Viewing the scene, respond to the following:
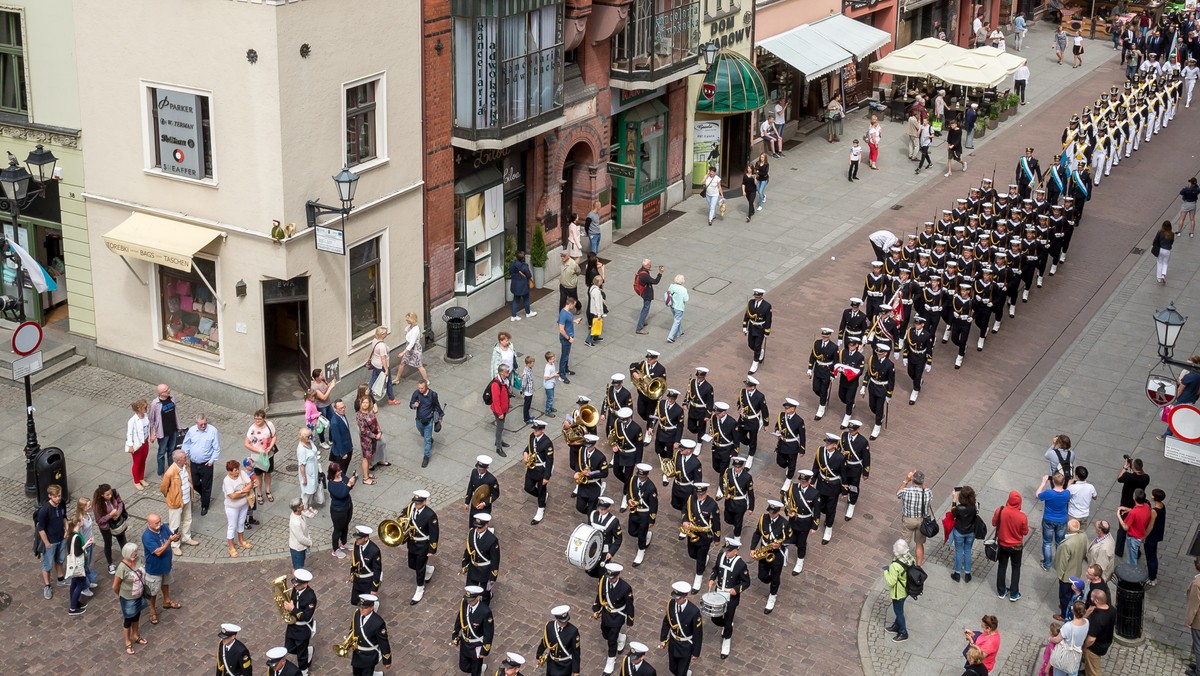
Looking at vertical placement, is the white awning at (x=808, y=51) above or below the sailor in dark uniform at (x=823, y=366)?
above

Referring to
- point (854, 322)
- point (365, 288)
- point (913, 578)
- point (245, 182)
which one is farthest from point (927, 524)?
point (245, 182)

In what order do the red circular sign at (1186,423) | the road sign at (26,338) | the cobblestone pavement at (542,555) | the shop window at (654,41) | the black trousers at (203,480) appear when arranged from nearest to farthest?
the cobblestone pavement at (542,555) < the red circular sign at (1186,423) < the road sign at (26,338) < the black trousers at (203,480) < the shop window at (654,41)

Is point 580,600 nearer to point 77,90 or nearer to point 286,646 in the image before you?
point 286,646

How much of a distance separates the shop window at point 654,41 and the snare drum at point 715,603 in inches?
688

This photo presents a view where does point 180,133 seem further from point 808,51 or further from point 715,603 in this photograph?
point 808,51

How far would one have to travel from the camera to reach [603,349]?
96.4 ft

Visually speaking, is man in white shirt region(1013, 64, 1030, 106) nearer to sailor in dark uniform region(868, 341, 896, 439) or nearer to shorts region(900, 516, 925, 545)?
sailor in dark uniform region(868, 341, 896, 439)

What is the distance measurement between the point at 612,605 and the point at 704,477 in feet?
20.3

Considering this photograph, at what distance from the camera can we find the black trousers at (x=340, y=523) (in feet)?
69.9

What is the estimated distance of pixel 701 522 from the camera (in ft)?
68.1

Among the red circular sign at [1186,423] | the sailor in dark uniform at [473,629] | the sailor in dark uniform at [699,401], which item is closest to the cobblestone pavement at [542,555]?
the sailor in dark uniform at [473,629]

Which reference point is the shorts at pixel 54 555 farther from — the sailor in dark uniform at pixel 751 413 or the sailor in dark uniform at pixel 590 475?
the sailor in dark uniform at pixel 751 413

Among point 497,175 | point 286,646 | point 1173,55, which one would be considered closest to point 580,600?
point 286,646

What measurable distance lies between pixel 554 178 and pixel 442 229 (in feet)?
13.9
